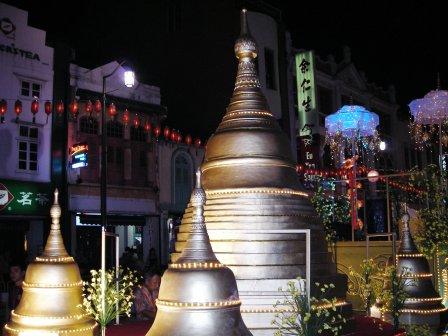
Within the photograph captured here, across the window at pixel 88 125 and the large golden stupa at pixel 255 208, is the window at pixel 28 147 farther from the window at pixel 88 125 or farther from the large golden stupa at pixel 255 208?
the large golden stupa at pixel 255 208

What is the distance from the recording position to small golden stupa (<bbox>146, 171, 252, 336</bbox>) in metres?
5.05

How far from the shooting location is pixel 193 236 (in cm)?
547

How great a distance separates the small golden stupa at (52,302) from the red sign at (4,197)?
17.2 meters

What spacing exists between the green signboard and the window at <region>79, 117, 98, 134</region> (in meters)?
3.67

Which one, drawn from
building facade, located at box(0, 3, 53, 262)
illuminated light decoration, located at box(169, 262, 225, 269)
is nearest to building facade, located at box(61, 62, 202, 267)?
building facade, located at box(0, 3, 53, 262)

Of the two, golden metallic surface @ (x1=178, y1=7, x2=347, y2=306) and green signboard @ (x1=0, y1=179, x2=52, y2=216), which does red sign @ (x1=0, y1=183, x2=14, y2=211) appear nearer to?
green signboard @ (x1=0, y1=179, x2=52, y2=216)

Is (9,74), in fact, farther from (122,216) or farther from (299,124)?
(299,124)

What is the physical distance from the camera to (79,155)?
24766 millimetres

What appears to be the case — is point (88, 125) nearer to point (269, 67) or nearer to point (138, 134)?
point (138, 134)

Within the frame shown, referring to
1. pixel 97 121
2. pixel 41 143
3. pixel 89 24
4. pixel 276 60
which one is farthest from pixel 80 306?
pixel 89 24

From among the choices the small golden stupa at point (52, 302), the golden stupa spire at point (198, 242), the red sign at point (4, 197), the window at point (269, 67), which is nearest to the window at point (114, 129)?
the red sign at point (4, 197)

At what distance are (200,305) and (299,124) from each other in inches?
1050

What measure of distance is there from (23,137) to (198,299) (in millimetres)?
21738

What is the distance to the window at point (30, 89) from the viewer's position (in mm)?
24922
